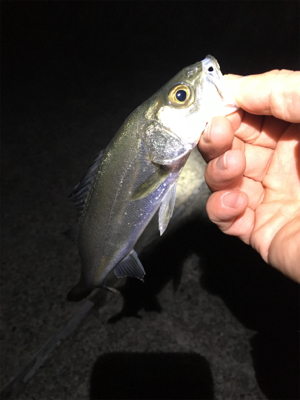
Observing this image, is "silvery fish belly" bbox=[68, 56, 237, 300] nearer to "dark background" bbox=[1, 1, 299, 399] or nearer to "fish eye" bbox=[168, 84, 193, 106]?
"fish eye" bbox=[168, 84, 193, 106]

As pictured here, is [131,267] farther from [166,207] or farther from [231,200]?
[231,200]

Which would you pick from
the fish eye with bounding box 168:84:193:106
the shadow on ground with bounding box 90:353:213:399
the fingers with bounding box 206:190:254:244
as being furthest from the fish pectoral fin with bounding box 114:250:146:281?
the shadow on ground with bounding box 90:353:213:399

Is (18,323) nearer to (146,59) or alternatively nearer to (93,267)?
(93,267)

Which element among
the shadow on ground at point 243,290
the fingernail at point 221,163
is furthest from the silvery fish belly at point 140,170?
the shadow on ground at point 243,290

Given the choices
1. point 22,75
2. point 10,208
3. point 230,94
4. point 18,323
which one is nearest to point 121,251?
point 230,94

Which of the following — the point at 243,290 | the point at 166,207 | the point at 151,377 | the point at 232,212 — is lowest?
the point at 243,290

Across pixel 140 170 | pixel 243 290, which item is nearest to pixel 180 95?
pixel 140 170
